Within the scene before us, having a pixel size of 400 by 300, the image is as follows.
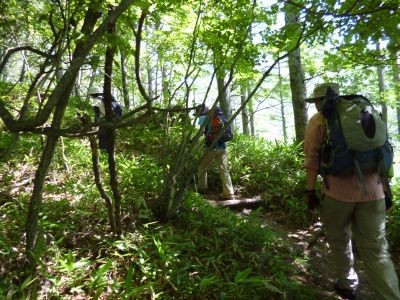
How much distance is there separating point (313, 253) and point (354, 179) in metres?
1.97

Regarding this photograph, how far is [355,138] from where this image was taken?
293 cm

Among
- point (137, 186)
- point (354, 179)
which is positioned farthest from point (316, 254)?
point (137, 186)

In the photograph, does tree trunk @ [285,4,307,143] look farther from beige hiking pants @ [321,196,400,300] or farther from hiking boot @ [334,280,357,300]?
hiking boot @ [334,280,357,300]

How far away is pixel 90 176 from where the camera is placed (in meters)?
5.58

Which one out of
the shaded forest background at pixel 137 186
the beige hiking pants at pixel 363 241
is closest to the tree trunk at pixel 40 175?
the shaded forest background at pixel 137 186

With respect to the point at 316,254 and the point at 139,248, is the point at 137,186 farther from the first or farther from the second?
the point at 316,254

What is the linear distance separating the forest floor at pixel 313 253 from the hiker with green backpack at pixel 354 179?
0.40 meters

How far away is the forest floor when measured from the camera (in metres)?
3.84

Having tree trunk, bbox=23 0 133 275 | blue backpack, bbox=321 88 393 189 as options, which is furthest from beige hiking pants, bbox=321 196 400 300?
tree trunk, bbox=23 0 133 275

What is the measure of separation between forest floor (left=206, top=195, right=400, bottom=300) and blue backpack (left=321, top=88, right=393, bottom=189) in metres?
1.49

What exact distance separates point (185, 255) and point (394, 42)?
10.7ft

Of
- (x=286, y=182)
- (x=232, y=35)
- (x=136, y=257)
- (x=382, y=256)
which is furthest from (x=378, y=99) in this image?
(x=136, y=257)

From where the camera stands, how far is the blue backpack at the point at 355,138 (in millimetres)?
2934

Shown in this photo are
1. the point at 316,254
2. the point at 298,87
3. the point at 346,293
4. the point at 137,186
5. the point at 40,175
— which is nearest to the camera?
the point at 40,175
